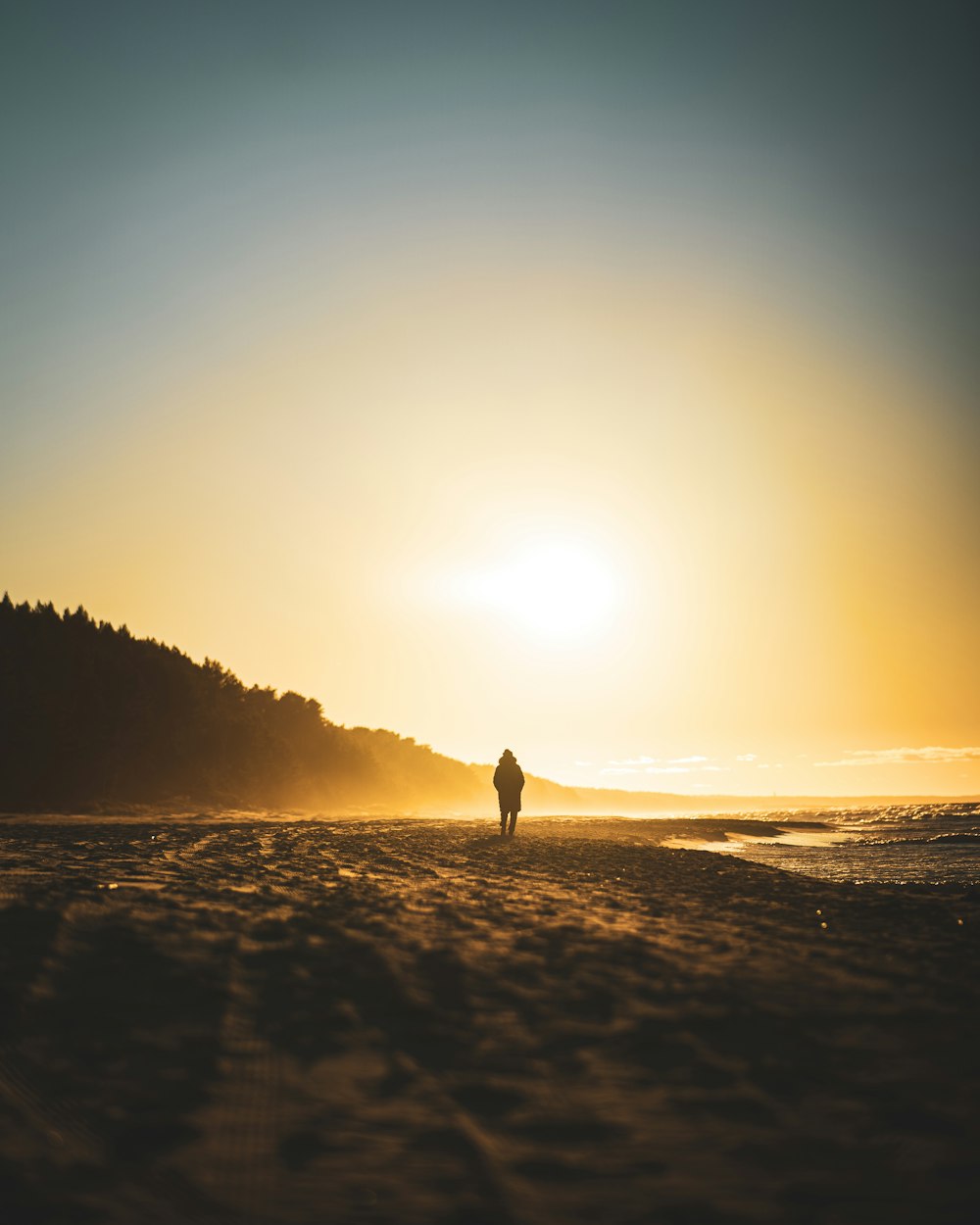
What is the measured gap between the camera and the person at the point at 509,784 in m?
28.3

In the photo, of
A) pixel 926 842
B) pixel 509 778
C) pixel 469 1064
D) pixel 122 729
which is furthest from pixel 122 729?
pixel 469 1064

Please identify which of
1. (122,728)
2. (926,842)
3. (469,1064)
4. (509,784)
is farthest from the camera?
(122,728)

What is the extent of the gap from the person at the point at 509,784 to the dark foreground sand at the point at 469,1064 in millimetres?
18411

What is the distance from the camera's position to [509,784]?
28672 millimetres

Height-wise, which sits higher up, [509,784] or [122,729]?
[122,729]

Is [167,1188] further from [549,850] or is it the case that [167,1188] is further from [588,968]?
[549,850]

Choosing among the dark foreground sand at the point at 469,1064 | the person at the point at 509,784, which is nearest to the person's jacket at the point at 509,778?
the person at the point at 509,784

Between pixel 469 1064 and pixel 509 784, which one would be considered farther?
pixel 509 784

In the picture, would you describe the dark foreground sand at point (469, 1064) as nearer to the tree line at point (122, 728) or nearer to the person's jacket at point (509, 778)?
the person's jacket at point (509, 778)

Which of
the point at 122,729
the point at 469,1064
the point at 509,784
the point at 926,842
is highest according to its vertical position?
the point at 122,729

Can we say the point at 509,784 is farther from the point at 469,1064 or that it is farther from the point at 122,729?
the point at 122,729

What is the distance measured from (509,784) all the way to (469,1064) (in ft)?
78.5

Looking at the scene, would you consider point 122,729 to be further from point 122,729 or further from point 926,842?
point 926,842

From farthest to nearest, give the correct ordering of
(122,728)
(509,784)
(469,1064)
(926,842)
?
(122,728) → (926,842) → (509,784) → (469,1064)
